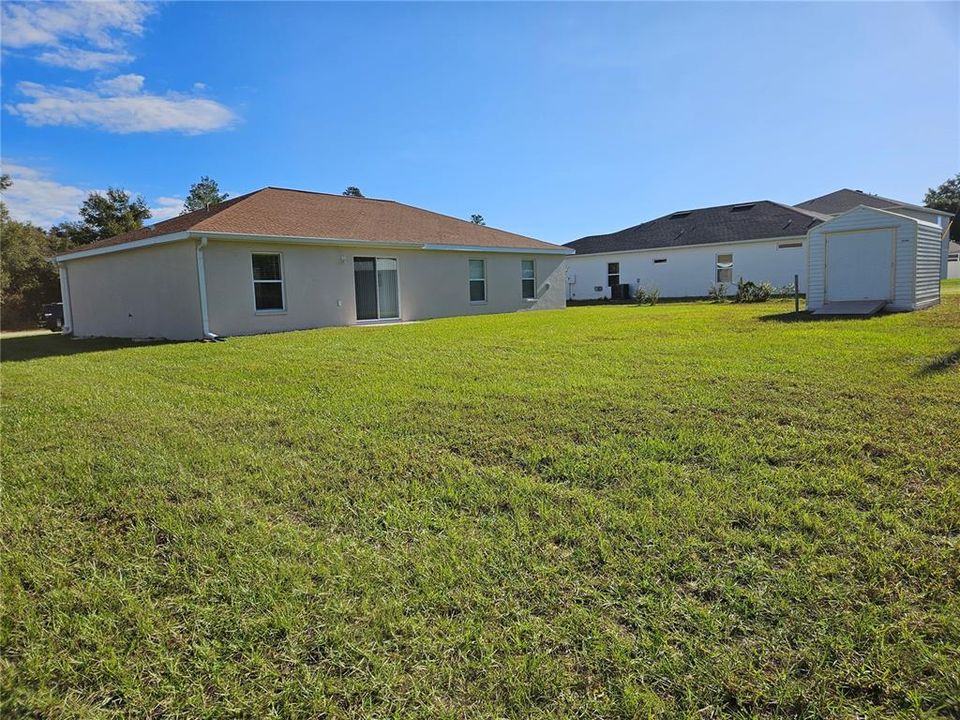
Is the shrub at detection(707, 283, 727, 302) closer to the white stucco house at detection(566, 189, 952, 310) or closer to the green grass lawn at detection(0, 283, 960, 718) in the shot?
the white stucco house at detection(566, 189, 952, 310)

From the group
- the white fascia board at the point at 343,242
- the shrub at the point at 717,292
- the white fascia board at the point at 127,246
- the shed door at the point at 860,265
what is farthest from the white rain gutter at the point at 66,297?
the shrub at the point at 717,292

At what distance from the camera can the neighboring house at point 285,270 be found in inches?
533

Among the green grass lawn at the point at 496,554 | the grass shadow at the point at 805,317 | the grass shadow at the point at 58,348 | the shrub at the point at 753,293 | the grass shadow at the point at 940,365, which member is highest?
the shrub at the point at 753,293

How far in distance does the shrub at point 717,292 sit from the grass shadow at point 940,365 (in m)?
16.5

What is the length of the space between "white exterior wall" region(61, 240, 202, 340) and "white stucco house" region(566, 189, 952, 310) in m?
21.3

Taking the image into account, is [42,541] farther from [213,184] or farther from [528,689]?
[213,184]

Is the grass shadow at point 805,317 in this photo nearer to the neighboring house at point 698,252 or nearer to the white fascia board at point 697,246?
the neighboring house at point 698,252

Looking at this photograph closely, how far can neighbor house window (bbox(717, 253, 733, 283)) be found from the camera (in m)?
26.2

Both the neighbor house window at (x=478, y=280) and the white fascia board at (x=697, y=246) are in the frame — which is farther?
the white fascia board at (x=697, y=246)

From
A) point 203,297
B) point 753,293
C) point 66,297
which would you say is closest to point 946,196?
point 753,293

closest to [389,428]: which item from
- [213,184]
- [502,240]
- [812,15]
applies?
[812,15]

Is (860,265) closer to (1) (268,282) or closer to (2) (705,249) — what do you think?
(2) (705,249)

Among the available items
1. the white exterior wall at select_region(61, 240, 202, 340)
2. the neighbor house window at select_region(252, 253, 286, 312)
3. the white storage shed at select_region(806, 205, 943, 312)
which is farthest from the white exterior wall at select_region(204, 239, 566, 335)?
the white storage shed at select_region(806, 205, 943, 312)

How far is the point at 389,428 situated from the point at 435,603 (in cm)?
271
